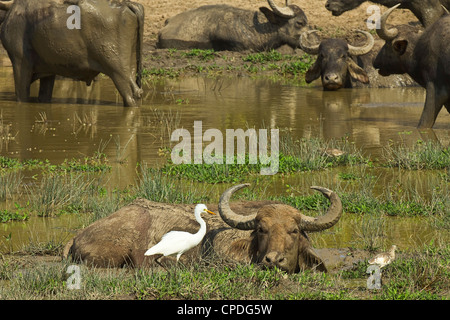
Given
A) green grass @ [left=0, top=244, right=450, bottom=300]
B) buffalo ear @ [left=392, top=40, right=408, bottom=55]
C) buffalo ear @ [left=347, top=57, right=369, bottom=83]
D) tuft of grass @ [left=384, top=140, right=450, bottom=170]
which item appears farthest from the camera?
buffalo ear @ [left=347, top=57, right=369, bottom=83]

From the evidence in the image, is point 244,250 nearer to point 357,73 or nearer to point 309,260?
point 309,260

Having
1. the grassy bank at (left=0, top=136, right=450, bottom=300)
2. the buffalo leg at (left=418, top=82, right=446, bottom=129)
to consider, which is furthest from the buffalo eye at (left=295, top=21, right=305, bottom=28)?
the grassy bank at (left=0, top=136, right=450, bottom=300)

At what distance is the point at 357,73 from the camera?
17047mm

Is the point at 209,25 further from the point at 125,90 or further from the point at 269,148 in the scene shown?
the point at 269,148

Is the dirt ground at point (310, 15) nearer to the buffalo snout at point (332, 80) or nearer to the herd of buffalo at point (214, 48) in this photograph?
the herd of buffalo at point (214, 48)

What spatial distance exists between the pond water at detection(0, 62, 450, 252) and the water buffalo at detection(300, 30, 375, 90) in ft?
0.99

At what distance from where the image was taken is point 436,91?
498 inches

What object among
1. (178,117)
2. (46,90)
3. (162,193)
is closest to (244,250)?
(162,193)

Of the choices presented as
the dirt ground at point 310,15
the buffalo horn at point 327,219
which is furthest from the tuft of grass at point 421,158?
the dirt ground at point 310,15

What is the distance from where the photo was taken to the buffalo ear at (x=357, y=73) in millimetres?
16969

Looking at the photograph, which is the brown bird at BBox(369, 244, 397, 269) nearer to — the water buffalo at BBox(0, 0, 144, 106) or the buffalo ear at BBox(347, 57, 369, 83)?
the water buffalo at BBox(0, 0, 144, 106)

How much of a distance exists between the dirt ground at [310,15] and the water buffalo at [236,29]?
1042 mm

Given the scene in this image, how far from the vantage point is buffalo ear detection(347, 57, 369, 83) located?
55.7 ft

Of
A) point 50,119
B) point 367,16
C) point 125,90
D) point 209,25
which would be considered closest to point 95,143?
point 50,119
